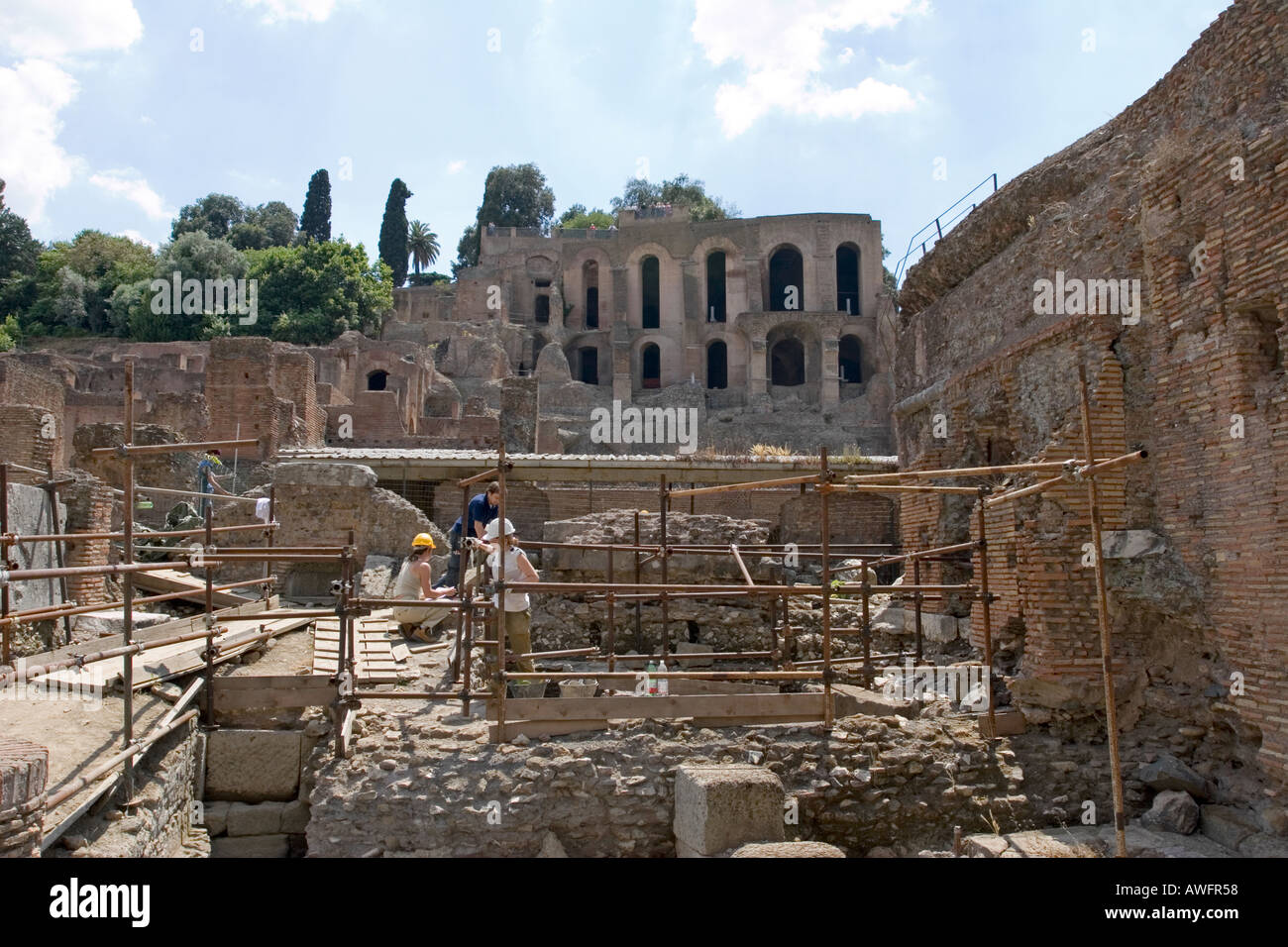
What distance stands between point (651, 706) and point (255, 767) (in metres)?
3.36

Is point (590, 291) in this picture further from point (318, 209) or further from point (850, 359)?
point (318, 209)

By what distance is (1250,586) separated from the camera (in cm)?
718

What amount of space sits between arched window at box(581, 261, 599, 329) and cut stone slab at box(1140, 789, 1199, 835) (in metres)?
50.7

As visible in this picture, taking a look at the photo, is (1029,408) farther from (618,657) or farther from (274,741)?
(274,741)

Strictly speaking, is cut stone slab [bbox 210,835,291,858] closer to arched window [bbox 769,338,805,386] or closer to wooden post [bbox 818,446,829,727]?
wooden post [bbox 818,446,829,727]

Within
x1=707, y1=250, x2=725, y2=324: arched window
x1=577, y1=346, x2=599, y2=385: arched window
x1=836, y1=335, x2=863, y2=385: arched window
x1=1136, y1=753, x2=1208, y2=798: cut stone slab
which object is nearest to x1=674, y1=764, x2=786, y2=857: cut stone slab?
x1=1136, y1=753, x2=1208, y2=798: cut stone slab

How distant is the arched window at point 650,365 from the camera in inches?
2084

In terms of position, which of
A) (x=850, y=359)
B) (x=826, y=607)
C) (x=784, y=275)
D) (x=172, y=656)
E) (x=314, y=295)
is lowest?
(x=172, y=656)

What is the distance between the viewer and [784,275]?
53125mm

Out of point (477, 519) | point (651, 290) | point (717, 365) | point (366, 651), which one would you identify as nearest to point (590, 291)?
point (651, 290)

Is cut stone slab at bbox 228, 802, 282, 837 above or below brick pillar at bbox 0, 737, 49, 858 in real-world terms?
below

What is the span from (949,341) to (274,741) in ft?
33.3

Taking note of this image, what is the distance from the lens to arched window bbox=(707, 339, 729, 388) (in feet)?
169

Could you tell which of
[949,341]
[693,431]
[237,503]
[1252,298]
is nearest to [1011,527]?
[1252,298]
